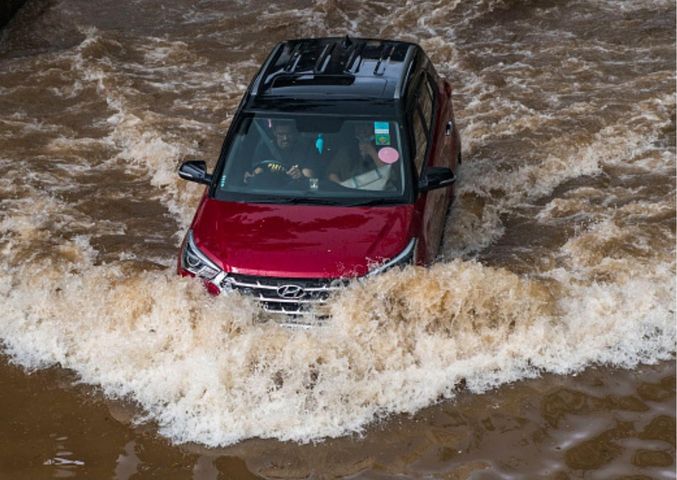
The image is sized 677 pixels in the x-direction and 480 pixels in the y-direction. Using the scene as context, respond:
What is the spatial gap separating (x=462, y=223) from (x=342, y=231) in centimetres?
295

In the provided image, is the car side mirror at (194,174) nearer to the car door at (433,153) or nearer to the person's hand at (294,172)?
the person's hand at (294,172)

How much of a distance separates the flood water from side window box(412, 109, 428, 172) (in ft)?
2.94

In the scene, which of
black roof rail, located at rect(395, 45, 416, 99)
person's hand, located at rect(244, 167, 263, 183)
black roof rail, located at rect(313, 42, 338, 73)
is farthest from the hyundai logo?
black roof rail, located at rect(313, 42, 338, 73)

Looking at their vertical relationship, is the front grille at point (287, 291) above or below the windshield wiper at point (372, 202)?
below

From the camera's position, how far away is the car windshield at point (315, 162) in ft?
24.8

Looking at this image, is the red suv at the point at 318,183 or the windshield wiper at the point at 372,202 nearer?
the red suv at the point at 318,183

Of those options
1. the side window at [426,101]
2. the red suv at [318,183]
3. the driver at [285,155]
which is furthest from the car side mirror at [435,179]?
the side window at [426,101]

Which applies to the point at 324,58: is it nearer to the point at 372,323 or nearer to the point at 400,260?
the point at 400,260

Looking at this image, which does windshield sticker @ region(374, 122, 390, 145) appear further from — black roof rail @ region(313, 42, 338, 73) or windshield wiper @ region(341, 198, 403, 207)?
black roof rail @ region(313, 42, 338, 73)

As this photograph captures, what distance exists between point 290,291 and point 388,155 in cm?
159

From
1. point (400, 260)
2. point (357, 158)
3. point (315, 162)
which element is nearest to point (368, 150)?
point (357, 158)

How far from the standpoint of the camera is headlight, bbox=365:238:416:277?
689 cm

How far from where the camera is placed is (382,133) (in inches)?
309

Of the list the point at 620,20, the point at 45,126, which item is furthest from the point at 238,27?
the point at 620,20
